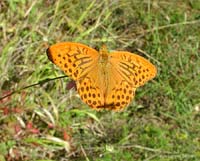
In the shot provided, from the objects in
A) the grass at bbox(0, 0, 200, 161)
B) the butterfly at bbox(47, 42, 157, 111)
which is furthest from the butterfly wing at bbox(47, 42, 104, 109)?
the grass at bbox(0, 0, 200, 161)

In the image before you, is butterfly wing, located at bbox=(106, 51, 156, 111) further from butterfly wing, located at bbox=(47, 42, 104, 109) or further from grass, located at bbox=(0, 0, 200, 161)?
grass, located at bbox=(0, 0, 200, 161)

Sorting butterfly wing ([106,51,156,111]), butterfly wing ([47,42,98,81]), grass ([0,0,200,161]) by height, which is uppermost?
butterfly wing ([47,42,98,81])

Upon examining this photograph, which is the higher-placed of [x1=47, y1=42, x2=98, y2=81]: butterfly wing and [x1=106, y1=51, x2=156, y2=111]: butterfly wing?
[x1=47, y1=42, x2=98, y2=81]: butterfly wing

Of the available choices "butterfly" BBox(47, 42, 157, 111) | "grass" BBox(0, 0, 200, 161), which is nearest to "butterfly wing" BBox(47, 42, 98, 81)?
"butterfly" BBox(47, 42, 157, 111)

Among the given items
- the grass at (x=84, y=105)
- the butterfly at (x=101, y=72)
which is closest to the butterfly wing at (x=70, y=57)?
the butterfly at (x=101, y=72)

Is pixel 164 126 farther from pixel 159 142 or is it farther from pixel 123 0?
pixel 123 0

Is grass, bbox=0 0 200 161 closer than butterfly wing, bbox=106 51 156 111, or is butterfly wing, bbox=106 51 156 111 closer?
butterfly wing, bbox=106 51 156 111

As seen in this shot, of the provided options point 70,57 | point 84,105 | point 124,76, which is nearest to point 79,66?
point 70,57
